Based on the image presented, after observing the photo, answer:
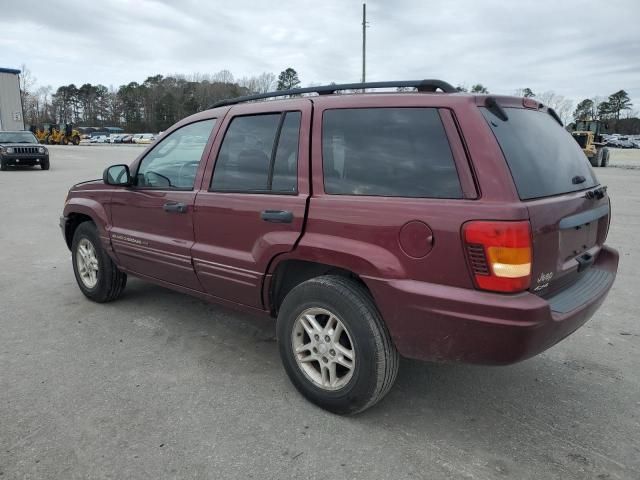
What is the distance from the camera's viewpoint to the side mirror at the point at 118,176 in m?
4.11

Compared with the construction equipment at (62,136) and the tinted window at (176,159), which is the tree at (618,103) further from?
the tinted window at (176,159)

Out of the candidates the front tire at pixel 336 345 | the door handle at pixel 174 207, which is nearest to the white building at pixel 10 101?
the door handle at pixel 174 207

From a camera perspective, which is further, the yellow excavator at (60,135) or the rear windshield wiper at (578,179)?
the yellow excavator at (60,135)

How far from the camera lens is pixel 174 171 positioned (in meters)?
3.88

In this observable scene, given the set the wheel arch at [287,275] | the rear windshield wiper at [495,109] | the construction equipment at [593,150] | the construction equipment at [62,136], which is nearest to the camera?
the rear windshield wiper at [495,109]

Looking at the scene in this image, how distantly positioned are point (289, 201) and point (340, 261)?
0.51 meters

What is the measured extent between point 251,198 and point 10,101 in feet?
151

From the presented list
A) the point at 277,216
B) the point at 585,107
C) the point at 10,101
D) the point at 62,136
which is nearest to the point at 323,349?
the point at 277,216

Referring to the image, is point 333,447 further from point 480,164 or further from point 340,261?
point 480,164

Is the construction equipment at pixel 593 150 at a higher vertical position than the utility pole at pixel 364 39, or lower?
lower

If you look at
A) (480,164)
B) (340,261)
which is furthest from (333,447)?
(480,164)

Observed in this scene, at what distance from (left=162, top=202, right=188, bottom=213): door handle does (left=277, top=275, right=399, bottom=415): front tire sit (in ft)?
3.69

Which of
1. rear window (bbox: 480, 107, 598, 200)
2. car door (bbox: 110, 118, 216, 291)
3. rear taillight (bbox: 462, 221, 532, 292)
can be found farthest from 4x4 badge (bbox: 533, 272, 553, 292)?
car door (bbox: 110, 118, 216, 291)

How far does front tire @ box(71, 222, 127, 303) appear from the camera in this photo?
15.0 feet
